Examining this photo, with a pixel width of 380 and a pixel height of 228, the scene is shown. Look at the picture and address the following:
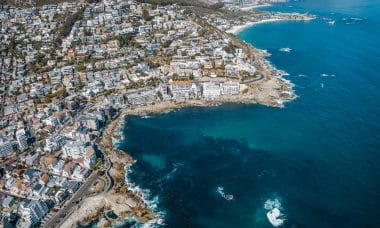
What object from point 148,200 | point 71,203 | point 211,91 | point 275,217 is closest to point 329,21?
point 211,91

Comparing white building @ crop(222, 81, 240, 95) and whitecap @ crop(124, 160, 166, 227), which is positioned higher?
white building @ crop(222, 81, 240, 95)

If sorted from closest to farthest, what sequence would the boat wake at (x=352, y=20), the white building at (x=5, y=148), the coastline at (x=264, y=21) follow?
the white building at (x=5, y=148) < the coastline at (x=264, y=21) < the boat wake at (x=352, y=20)

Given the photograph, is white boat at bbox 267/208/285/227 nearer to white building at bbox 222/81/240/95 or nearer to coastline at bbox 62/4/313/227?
coastline at bbox 62/4/313/227

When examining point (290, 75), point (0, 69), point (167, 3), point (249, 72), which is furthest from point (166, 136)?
point (167, 3)

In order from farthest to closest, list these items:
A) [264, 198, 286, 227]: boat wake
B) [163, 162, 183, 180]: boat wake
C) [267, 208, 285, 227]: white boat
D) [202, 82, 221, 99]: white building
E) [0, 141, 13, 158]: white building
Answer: [202, 82, 221, 99]: white building
[0, 141, 13, 158]: white building
[163, 162, 183, 180]: boat wake
[264, 198, 286, 227]: boat wake
[267, 208, 285, 227]: white boat

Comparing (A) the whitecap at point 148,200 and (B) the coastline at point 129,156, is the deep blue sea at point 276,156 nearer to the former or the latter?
(A) the whitecap at point 148,200

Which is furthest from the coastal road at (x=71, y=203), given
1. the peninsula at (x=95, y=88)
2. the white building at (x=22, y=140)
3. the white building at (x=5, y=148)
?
the white building at (x=5, y=148)

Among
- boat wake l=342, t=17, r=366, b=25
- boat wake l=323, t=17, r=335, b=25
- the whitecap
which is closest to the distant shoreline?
boat wake l=323, t=17, r=335, b=25
